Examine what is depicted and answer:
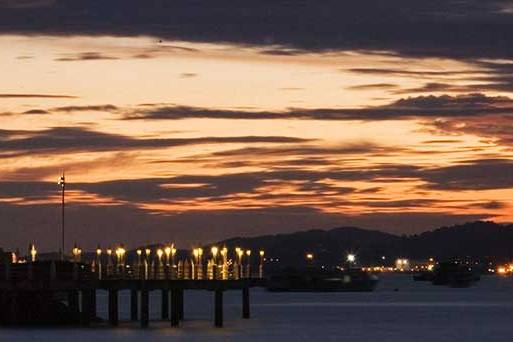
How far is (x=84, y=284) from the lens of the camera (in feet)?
375

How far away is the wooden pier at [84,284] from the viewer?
371 feet

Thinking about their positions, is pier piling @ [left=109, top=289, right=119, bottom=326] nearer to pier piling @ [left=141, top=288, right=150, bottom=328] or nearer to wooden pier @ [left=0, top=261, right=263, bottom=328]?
wooden pier @ [left=0, top=261, right=263, bottom=328]

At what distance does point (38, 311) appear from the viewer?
124000mm

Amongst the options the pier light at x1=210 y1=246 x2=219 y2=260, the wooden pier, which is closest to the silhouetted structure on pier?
the wooden pier

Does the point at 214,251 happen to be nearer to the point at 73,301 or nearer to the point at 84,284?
the point at 73,301

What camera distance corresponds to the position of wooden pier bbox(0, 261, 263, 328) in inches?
4451

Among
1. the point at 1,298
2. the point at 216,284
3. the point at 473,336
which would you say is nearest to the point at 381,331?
the point at 473,336

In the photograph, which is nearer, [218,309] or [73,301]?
[218,309]

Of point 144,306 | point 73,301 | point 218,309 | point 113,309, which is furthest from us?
point 73,301

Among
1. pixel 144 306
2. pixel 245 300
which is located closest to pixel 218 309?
pixel 144 306

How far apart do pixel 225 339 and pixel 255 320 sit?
42.3 m

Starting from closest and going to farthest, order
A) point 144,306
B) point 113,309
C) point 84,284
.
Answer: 1. point 84,284
2. point 144,306
3. point 113,309

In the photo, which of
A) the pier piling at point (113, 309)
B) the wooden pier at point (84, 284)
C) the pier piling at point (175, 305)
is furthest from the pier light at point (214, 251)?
the pier piling at point (113, 309)

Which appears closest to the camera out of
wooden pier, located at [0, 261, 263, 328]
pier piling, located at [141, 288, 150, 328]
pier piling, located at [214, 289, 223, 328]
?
wooden pier, located at [0, 261, 263, 328]
